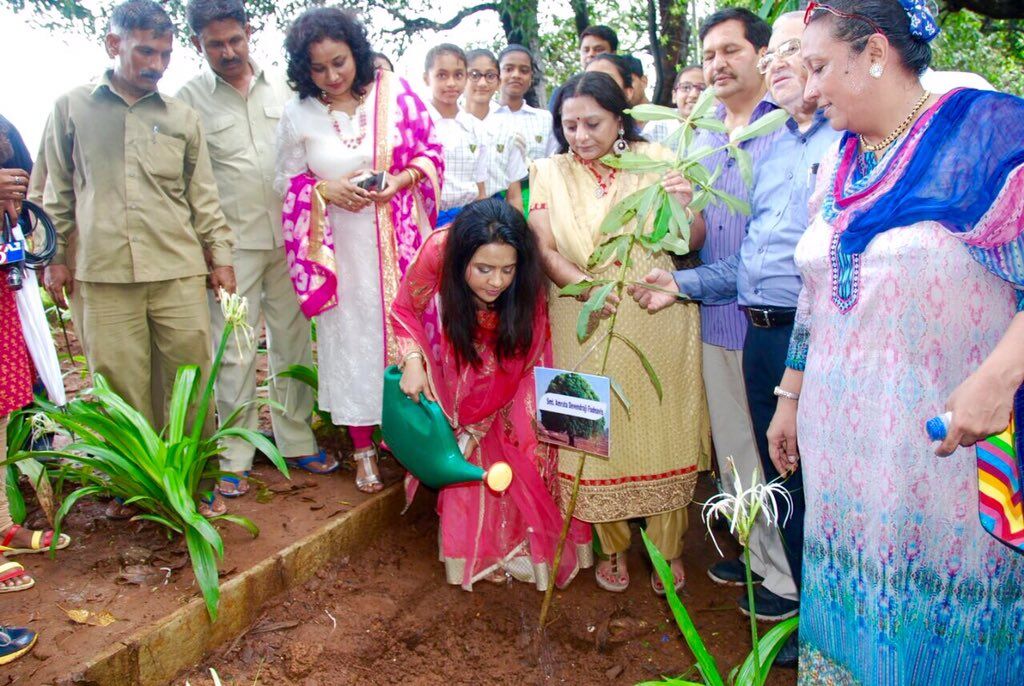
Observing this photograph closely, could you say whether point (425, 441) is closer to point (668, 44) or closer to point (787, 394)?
point (787, 394)

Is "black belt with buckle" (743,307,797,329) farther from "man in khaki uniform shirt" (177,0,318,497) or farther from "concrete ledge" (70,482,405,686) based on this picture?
"man in khaki uniform shirt" (177,0,318,497)

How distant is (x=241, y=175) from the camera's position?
3.23 m

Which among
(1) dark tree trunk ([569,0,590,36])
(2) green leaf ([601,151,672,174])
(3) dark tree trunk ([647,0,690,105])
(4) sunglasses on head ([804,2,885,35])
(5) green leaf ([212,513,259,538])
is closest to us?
(4) sunglasses on head ([804,2,885,35])

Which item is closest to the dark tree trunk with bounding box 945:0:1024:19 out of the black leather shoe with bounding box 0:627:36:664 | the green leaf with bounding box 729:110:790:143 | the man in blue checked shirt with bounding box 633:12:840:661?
the man in blue checked shirt with bounding box 633:12:840:661

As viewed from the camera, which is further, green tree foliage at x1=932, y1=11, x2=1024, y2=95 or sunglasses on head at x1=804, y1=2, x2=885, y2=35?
green tree foliage at x1=932, y1=11, x2=1024, y2=95

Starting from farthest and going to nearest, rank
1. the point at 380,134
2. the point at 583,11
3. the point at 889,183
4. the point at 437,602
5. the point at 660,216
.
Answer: the point at 583,11, the point at 380,134, the point at 437,602, the point at 660,216, the point at 889,183

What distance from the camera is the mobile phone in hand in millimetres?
3025

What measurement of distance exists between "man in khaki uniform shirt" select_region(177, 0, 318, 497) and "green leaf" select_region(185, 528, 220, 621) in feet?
2.15

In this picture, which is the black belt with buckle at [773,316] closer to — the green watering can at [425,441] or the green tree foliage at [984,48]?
the green watering can at [425,441]

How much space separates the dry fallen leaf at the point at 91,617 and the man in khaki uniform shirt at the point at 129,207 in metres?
0.89

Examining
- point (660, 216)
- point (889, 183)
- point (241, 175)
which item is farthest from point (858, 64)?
point (241, 175)

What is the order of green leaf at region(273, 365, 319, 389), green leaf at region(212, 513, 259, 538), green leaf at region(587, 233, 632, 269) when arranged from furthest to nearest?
green leaf at region(273, 365, 319, 389) → green leaf at region(212, 513, 259, 538) → green leaf at region(587, 233, 632, 269)

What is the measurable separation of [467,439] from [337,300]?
2.57 feet

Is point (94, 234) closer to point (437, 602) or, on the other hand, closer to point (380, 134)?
point (380, 134)
